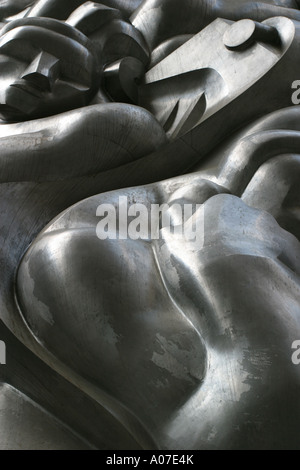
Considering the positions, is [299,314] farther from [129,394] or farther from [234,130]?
[234,130]

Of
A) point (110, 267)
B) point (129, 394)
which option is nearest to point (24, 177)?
A: point (110, 267)

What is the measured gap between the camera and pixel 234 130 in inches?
37.0

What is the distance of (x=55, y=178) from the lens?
82 cm

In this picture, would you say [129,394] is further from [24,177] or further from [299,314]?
[24,177]

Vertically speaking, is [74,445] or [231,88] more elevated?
[231,88]

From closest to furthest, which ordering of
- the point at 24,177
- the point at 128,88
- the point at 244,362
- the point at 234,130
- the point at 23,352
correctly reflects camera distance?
the point at 244,362 < the point at 23,352 < the point at 24,177 < the point at 234,130 < the point at 128,88

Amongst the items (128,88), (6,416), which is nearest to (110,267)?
(6,416)

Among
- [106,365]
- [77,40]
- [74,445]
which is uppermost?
[77,40]

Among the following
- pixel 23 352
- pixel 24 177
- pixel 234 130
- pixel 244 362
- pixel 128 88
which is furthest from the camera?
pixel 128 88

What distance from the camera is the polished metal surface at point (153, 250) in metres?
0.56

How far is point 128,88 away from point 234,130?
24 centimetres

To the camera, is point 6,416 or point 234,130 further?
point 234,130

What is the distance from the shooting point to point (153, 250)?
678mm

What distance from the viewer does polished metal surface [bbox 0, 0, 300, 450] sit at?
0.56m
